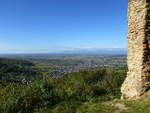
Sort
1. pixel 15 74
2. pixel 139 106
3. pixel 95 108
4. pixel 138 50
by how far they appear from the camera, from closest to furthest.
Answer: pixel 139 106 → pixel 95 108 → pixel 138 50 → pixel 15 74

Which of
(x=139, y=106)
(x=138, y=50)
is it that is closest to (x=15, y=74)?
(x=138, y=50)

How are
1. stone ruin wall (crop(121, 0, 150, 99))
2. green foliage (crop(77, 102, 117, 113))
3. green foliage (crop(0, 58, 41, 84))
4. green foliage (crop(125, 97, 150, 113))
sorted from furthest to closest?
green foliage (crop(0, 58, 41, 84)) → stone ruin wall (crop(121, 0, 150, 99)) → green foliage (crop(77, 102, 117, 113)) → green foliage (crop(125, 97, 150, 113))

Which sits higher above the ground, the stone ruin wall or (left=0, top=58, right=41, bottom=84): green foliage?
the stone ruin wall

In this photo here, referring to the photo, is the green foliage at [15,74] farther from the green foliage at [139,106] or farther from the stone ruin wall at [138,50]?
the green foliage at [139,106]

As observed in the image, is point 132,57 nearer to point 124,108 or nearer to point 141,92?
point 141,92

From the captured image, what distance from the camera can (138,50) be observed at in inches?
417

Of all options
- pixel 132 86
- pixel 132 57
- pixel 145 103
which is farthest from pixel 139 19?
A: pixel 145 103

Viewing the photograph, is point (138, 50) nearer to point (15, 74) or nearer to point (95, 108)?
point (95, 108)

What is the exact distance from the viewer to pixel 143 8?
10.3 meters

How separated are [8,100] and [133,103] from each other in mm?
7111

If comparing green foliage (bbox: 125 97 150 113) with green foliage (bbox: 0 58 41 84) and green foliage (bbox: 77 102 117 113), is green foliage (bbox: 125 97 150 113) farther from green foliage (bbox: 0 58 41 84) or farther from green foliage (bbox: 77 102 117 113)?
green foliage (bbox: 0 58 41 84)

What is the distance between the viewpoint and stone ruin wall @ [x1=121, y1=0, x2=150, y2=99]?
Result: 1016 cm

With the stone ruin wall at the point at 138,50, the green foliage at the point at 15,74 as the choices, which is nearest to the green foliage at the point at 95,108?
the stone ruin wall at the point at 138,50

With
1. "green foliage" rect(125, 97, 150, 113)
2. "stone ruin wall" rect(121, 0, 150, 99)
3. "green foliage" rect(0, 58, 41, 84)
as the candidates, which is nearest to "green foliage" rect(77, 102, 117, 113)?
"green foliage" rect(125, 97, 150, 113)
